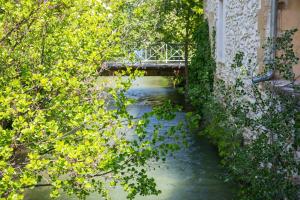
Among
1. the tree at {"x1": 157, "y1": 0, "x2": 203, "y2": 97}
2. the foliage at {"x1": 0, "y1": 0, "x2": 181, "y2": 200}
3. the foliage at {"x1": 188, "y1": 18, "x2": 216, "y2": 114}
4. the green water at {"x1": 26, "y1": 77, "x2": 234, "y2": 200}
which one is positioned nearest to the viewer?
the foliage at {"x1": 0, "y1": 0, "x2": 181, "y2": 200}

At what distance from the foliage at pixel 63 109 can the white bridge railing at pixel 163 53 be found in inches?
424

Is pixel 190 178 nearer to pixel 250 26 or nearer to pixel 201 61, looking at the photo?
pixel 250 26

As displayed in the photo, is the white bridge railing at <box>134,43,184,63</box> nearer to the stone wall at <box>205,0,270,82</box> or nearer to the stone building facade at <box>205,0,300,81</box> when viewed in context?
the stone building facade at <box>205,0,300,81</box>

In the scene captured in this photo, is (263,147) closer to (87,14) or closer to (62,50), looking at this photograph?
(62,50)

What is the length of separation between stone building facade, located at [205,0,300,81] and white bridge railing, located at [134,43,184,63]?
22.1ft

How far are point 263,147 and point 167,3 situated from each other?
11109 mm

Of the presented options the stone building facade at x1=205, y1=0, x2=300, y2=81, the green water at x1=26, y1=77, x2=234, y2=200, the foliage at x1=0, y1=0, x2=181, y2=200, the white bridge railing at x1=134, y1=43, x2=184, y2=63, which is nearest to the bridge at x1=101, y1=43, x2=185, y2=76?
the white bridge railing at x1=134, y1=43, x2=184, y2=63

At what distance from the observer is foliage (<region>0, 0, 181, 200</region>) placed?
3.52 m

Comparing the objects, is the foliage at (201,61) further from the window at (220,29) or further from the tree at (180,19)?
the tree at (180,19)

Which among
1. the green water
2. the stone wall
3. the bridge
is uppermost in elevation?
the stone wall

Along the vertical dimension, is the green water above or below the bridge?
below

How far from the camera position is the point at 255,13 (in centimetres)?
619

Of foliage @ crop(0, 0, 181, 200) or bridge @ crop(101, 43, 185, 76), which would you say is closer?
foliage @ crop(0, 0, 181, 200)

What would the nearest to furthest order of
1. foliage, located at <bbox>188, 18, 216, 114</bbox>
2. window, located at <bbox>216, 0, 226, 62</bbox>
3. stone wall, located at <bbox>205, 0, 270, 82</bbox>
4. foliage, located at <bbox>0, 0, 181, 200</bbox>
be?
foliage, located at <bbox>0, 0, 181, 200</bbox> → stone wall, located at <bbox>205, 0, 270, 82</bbox> → window, located at <bbox>216, 0, 226, 62</bbox> → foliage, located at <bbox>188, 18, 216, 114</bbox>
